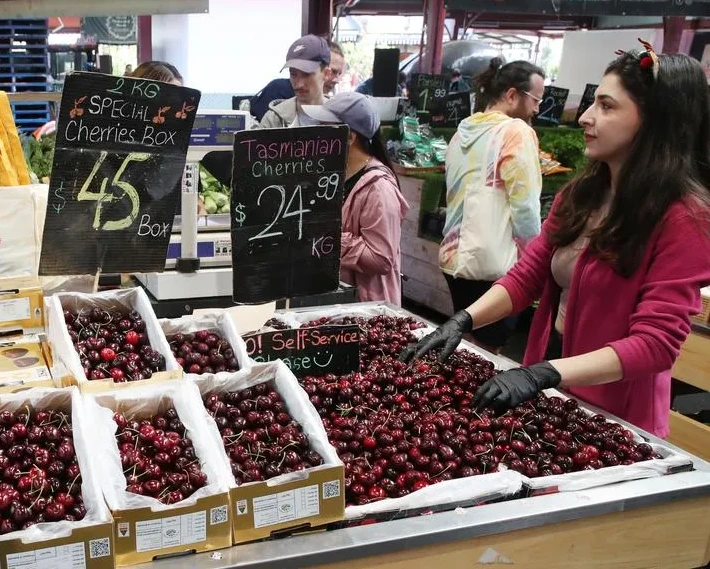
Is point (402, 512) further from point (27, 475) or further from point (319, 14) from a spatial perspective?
point (319, 14)

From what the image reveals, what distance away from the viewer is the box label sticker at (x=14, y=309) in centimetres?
243

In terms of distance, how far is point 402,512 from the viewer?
5.53 feet

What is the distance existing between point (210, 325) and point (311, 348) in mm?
349

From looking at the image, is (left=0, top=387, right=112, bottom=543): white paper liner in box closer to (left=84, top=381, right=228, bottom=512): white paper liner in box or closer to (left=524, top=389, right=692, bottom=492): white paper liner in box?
(left=84, top=381, right=228, bottom=512): white paper liner in box

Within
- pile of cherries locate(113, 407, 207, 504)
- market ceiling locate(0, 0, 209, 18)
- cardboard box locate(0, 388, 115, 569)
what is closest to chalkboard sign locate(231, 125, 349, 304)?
pile of cherries locate(113, 407, 207, 504)

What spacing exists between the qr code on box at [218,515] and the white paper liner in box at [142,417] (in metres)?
0.04

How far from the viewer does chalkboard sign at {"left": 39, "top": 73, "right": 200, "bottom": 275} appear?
210cm

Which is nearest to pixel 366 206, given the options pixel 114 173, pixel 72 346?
pixel 114 173

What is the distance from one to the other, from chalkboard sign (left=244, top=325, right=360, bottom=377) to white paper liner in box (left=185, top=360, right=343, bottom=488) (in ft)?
0.50

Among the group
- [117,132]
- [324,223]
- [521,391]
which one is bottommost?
[521,391]

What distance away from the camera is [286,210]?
2.32 m

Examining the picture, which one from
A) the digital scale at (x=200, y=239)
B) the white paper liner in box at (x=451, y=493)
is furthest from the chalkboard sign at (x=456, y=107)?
the white paper liner in box at (x=451, y=493)

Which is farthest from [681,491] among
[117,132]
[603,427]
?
[117,132]

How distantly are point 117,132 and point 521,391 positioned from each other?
1.40 metres
